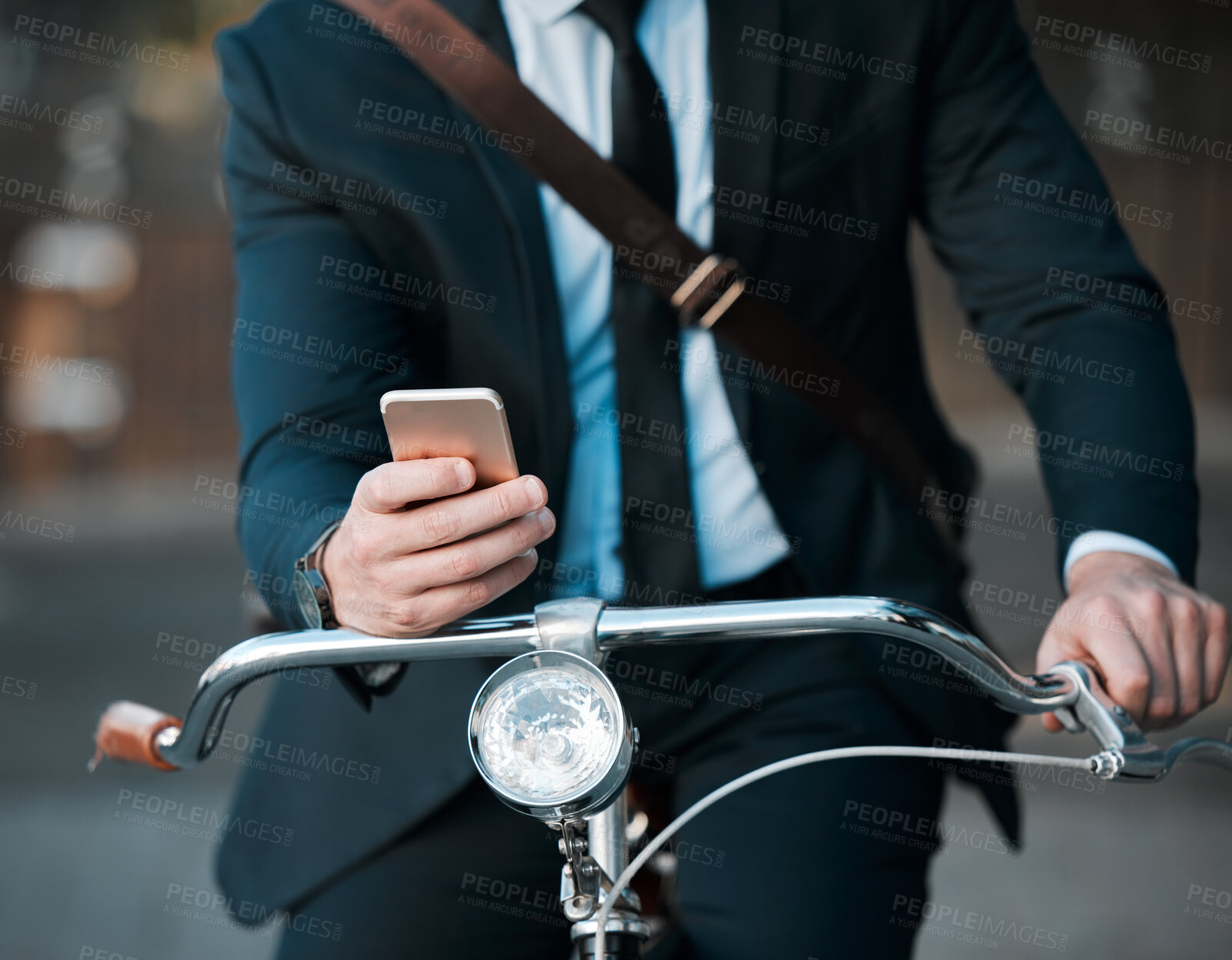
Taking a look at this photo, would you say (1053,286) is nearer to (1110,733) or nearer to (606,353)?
(606,353)

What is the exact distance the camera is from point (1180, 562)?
1.43m

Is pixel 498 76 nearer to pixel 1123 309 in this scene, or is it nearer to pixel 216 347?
pixel 1123 309

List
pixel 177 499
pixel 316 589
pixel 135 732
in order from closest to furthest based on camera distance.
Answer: pixel 316 589 < pixel 135 732 < pixel 177 499

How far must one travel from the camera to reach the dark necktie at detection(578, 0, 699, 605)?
5.20 feet

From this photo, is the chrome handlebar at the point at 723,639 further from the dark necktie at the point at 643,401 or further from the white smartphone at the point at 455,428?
the dark necktie at the point at 643,401

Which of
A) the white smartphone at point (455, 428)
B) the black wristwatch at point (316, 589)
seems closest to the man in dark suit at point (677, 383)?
the black wristwatch at point (316, 589)

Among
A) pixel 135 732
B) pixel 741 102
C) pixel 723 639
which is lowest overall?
pixel 135 732

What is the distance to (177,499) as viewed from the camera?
38.8 feet

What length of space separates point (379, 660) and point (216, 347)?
1123cm

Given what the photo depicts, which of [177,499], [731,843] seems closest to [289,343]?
[731,843]

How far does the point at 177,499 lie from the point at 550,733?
11.6 metres

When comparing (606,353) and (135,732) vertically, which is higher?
(606,353)

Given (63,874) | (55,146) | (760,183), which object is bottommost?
(63,874)

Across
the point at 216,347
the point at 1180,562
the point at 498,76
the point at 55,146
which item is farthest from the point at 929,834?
the point at 55,146
